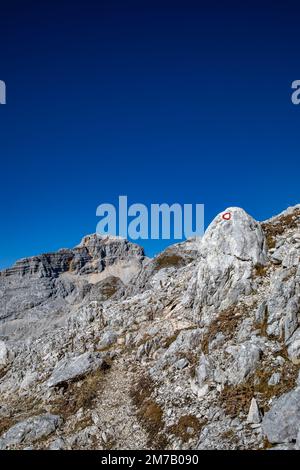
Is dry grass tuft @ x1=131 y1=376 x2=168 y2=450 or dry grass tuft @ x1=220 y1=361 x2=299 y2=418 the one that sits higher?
dry grass tuft @ x1=220 y1=361 x2=299 y2=418

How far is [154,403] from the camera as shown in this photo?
21.6m

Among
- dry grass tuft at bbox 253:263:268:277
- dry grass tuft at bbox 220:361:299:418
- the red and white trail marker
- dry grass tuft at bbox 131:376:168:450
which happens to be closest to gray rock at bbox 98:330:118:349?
dry grass tuft at bbox 131:376:168:450

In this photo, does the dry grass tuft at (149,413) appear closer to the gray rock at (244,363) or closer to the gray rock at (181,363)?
the gray rock at (181,363)

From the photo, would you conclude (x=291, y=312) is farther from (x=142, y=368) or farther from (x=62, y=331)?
(x=62, y=331)

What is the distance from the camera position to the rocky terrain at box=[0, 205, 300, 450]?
18.2 meters

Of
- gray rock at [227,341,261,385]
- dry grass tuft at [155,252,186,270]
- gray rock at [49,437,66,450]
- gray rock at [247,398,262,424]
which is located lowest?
gray rock at [49,437,66,450]

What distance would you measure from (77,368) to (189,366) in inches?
341

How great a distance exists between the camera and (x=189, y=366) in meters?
23.1

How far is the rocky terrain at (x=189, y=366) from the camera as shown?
18.2 m

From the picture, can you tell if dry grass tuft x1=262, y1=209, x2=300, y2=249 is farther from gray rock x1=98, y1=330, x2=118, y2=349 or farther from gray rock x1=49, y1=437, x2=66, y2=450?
gray rock x1=49, y1=437, x2=66, y2=450

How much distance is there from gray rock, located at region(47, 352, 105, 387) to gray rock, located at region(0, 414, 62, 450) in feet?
12.7

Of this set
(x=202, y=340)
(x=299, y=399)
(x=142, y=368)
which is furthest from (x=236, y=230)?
(x=299, y=399)
